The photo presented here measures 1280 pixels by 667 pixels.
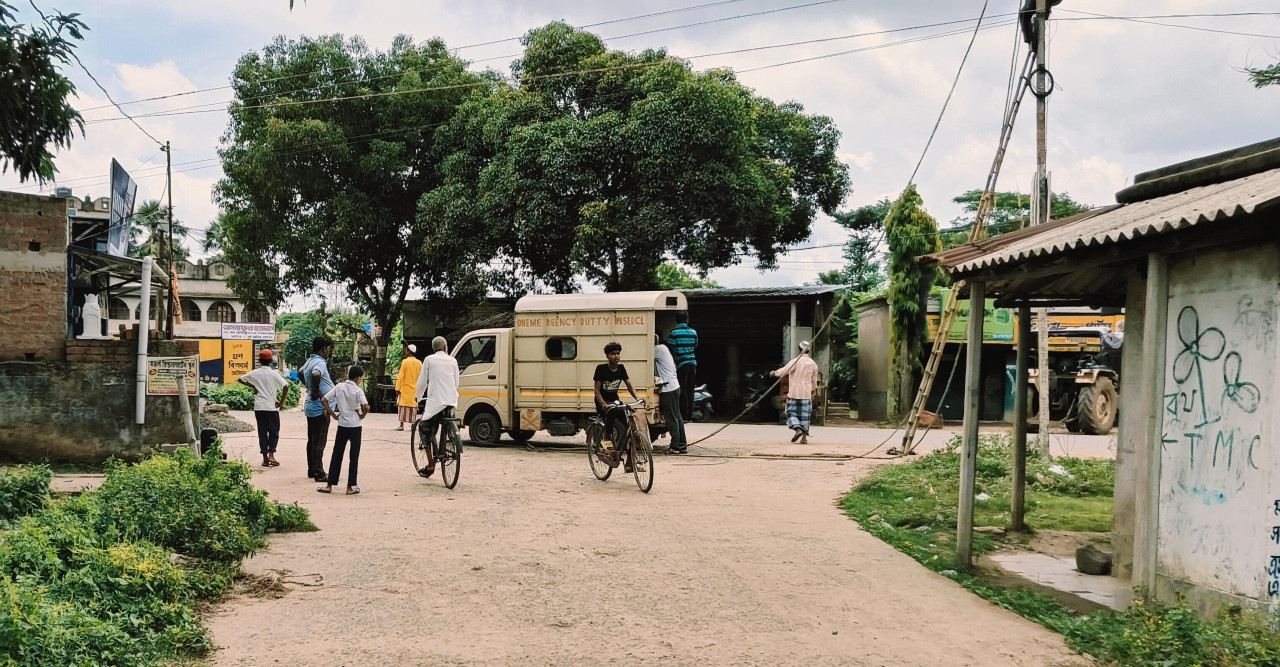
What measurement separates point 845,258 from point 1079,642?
31.1 meters

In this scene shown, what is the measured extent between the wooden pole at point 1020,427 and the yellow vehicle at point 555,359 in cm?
703

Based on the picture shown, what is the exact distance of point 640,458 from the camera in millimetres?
10242

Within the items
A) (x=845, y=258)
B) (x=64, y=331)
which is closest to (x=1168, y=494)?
(x=64, y=331)

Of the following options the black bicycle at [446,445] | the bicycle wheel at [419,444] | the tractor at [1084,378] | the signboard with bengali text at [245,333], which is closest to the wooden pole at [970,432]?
the black bicycle at [446,445]

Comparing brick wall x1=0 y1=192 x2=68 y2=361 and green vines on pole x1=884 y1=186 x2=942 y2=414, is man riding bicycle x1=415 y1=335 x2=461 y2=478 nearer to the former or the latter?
brick wall x1=0 y1=192 x2=68 y2=361

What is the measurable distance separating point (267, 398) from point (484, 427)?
4590 millimetres

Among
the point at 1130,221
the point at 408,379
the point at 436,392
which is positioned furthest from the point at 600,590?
the point at 408,379

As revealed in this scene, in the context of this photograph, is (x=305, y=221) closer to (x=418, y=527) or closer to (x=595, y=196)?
(x=595, y=196)

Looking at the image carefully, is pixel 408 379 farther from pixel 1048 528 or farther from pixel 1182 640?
pixel 1182 640

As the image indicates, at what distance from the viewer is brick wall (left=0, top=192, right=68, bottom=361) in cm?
1040

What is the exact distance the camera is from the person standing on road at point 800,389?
1562cm

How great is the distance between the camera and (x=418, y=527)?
7.80 m

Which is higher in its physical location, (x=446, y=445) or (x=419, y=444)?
(x=446, y=445)

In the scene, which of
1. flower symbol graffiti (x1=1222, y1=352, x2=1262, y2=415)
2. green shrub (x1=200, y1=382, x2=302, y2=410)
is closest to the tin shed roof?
flower symbol graffiti (x1=1222, y1=352, x2=1262, y2=415)
